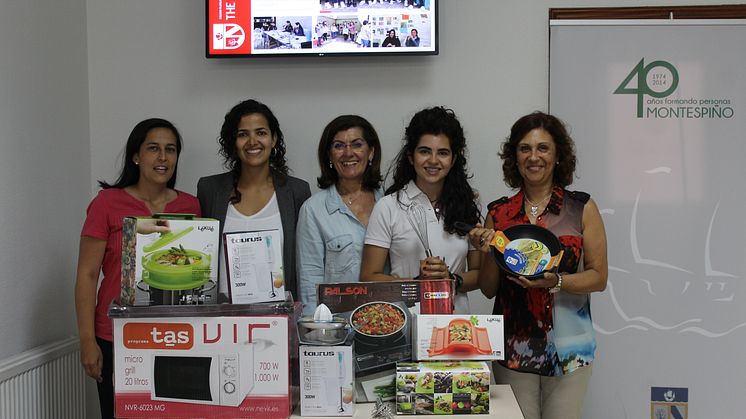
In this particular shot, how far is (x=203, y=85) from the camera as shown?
3.48 meters

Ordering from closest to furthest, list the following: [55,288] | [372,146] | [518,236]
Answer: [518,236] < [372,146] < [55,288]

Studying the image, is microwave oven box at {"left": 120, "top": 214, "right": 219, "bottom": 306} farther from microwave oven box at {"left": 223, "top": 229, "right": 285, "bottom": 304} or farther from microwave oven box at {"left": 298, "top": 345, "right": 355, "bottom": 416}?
microwave oven box at {"left": 298, "top": 345, "right": 355, "bottom": 416}

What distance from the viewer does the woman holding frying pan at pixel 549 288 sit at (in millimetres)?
2342

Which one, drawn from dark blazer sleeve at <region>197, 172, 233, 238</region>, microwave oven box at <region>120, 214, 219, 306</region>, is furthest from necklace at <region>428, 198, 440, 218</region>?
microwave oven box at <region>120, 214, 219, 306</region>

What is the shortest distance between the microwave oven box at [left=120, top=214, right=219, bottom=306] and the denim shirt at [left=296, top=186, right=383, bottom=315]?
805mm

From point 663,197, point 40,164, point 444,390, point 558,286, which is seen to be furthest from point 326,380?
point 663,197

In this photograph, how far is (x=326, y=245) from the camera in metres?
2.71

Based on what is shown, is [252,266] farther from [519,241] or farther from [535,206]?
[535,206]

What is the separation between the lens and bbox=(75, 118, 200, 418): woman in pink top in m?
2.64

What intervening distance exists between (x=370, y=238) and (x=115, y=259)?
3.24 ft

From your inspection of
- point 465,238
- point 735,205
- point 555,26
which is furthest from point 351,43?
point 735,205

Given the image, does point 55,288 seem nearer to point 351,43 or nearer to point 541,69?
point 351,43

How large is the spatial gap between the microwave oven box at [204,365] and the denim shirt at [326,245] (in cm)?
79

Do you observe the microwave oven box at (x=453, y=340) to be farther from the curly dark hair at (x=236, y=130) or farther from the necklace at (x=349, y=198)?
the curly dark hair at (x=236, y=130)
